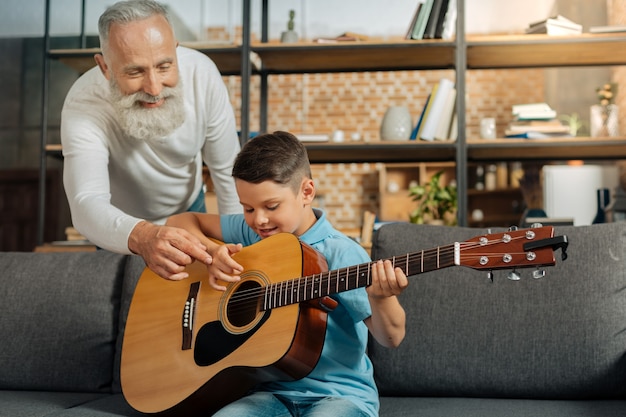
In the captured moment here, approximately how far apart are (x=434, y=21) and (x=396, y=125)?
51cm

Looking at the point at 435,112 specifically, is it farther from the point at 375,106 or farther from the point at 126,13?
the point at 375,106

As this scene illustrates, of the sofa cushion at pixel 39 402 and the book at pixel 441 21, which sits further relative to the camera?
the book at pixel 441 21

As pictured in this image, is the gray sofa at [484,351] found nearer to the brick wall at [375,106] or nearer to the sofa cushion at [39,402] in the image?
the sofa cushion at [39,402]

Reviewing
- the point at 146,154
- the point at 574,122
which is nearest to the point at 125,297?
the point at 146,154

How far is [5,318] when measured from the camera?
2006mm

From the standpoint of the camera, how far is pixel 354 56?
3445 mm

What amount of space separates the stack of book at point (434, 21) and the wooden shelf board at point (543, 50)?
0.13 metres

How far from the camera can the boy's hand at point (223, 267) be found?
1505 millimetres

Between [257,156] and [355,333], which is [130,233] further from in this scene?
[355,333]

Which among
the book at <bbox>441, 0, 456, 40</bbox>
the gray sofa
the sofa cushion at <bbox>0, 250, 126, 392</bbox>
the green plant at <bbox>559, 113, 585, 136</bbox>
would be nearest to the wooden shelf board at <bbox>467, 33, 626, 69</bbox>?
the book at <bbox>441, 0, 456, 40</bbox>

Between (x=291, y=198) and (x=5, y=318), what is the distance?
988 millimetres

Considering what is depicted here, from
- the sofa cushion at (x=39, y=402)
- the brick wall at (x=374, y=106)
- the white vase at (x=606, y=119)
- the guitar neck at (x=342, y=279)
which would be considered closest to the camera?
the guitar neck at (x=342, y=279)

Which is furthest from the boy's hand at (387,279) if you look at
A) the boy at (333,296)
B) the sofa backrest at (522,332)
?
the sofa backrest at (522,332)

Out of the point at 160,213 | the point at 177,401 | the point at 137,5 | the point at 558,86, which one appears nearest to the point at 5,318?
the point at 160,213
